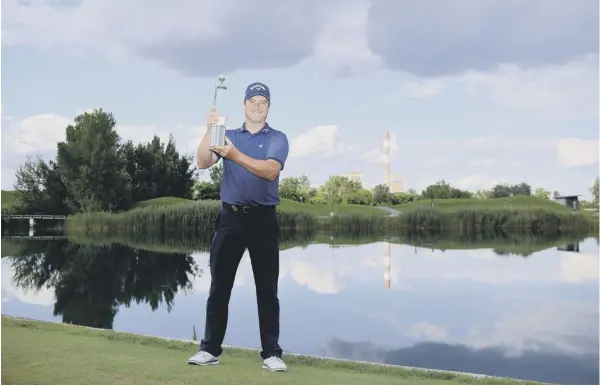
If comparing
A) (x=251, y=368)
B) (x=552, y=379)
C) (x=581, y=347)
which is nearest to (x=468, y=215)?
(x=581, y=347)

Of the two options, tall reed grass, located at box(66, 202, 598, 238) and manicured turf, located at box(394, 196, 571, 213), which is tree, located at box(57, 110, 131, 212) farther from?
manicured turf, located at box(394, 196, 571, 213)

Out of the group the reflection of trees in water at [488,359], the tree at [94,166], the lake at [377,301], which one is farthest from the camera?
the tree at [94,166]

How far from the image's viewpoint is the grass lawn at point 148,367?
3.73 metres

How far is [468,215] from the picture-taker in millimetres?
29500

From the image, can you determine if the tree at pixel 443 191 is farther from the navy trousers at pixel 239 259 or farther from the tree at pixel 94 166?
the navy trousers at pixel 239 259

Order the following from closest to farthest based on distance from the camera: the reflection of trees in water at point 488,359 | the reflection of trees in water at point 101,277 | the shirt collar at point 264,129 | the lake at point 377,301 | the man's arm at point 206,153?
the man's arm at point 206,153 → the shirt collar at point 264,129 → the reflection of trees in water at point 488,359 → the lake at point 377,301 → the reflection of trees in water at point 101,277

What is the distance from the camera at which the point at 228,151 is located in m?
3.72

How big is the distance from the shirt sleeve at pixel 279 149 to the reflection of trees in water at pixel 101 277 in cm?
654

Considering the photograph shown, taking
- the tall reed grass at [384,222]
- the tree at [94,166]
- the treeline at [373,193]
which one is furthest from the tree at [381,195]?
the tree at [94,166]

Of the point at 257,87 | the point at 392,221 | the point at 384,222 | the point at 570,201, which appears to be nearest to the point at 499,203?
the point at 570,201

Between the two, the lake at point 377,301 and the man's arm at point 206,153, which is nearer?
the man's arm at point 206,153

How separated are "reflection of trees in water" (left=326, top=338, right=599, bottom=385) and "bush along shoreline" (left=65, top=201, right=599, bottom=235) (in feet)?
64.6

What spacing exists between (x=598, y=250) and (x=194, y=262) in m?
14.2

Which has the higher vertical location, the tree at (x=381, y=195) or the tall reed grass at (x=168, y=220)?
the tree at (x=381, y=195)
